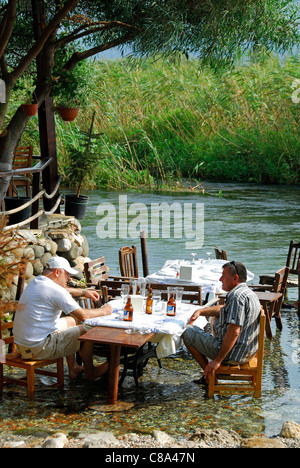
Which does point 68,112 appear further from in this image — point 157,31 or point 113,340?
point 113,340

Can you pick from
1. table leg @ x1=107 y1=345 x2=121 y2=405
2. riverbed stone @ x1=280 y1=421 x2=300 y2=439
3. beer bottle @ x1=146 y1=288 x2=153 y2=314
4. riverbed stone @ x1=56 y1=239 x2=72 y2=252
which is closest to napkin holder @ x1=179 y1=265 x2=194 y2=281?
beer bottle @ x1=146 y1=288 x2=153 y2=314

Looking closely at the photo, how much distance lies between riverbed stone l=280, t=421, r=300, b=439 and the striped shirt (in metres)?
0.74

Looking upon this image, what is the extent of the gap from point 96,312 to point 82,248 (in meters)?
4.27

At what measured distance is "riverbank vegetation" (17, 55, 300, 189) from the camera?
909 inches

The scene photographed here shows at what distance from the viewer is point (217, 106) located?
80.0ft

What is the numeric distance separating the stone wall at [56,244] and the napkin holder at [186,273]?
1911mm

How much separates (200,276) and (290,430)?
3092 mm

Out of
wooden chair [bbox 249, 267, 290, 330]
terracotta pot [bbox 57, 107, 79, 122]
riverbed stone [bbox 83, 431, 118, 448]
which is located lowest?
riverbed stone [bbox 83, 431, 118, 448]

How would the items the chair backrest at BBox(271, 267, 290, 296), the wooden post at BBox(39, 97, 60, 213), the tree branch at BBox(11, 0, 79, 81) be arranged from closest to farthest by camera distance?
the chair backrest at BBox(271, 267, 290, 296)
the tree branch at BBox(11, 0, 79, 81)
the wooden post at BBox(39, 97, 60, 213)

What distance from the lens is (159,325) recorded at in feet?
18.6

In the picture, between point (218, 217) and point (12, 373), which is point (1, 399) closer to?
point (12, 373)

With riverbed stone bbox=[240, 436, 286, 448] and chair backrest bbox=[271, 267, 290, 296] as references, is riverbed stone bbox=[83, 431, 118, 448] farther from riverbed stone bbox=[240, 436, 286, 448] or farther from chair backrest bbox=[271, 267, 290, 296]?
chair backrest bbox=[271, 267, 290, 296]

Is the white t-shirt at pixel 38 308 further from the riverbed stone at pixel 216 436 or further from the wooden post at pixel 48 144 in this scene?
the wooden post at pixel 48 144
